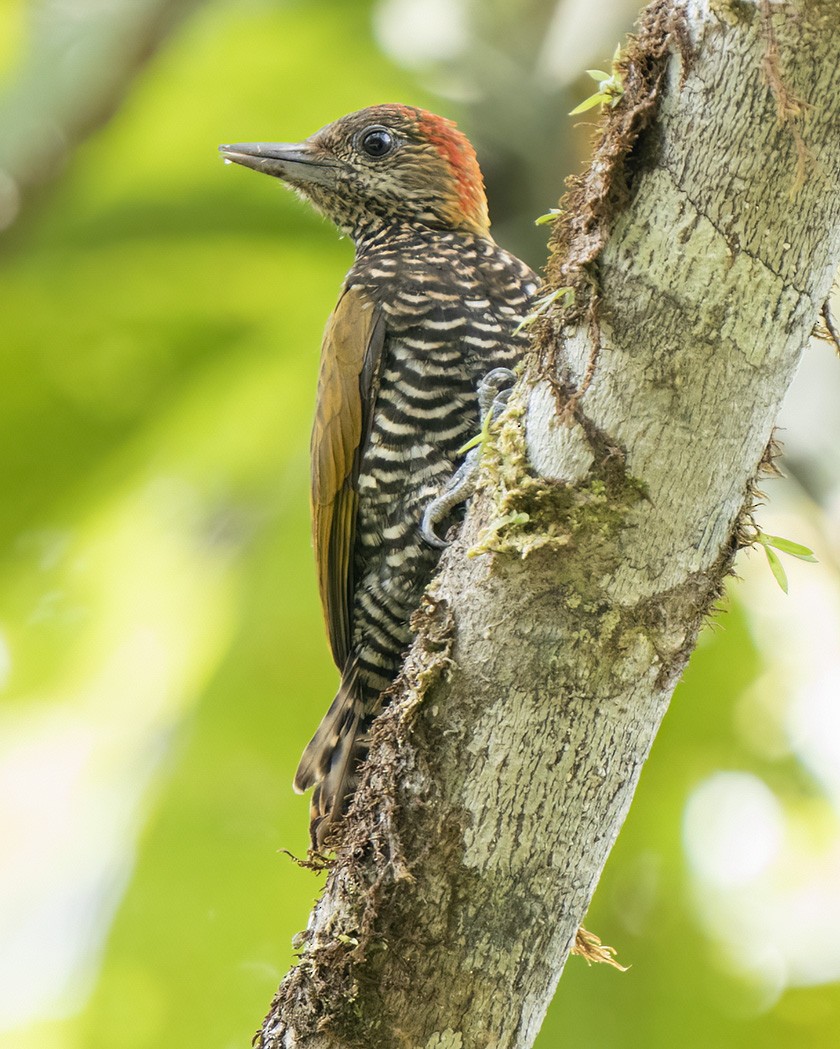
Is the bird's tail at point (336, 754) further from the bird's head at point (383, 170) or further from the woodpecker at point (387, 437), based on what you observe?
the bird's head at point (383, 170)

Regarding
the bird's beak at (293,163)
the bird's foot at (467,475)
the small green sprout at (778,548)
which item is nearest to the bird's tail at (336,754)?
the bird's foot at (467,475)

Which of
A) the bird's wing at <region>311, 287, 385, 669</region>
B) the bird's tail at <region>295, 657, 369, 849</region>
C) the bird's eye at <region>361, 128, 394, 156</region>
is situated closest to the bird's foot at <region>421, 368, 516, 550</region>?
the bird's wing at <region>311, 287, 385, 669</region>

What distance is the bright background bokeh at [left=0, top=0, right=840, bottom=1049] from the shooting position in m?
3.45

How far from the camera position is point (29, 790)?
12.7ft

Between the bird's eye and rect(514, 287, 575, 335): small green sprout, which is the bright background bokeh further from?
rect(514, 287, 575, 335): small green sprout

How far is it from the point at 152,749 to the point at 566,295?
2444 mm

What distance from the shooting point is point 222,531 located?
4180 mm

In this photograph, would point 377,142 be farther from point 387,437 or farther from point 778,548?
point 778,548

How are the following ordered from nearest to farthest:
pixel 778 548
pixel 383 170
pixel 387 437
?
pixel 778 548
pixel 387 437
pixel 383 170

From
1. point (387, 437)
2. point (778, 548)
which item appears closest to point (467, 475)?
point (387, 437)

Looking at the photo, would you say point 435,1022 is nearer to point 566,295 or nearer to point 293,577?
point 566,295

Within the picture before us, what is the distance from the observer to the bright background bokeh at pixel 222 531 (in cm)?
345

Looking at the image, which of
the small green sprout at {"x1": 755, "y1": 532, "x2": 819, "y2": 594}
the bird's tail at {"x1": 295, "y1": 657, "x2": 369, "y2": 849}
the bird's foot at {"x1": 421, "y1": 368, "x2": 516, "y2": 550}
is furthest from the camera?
the bird's tail at {"x1": 295, "y1": 657, "x2": 369, "y2": 849}

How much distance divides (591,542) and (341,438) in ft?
4.29
